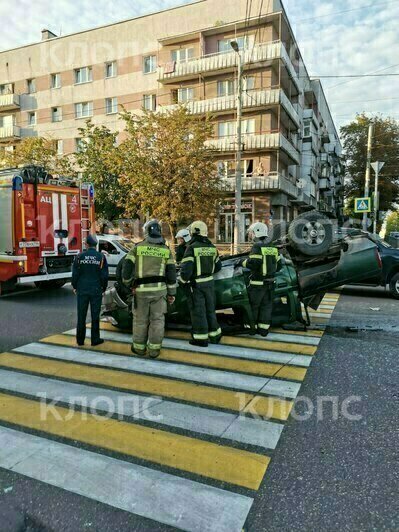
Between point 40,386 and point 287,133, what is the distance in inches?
1141

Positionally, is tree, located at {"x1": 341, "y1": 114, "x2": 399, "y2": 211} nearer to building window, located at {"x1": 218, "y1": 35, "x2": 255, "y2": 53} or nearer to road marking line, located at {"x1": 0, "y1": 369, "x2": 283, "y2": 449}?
building window, located at {"x1": 218, "y1": 35, "x2": 255, "y2": 53}

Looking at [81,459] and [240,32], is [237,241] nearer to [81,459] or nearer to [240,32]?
[240,32]

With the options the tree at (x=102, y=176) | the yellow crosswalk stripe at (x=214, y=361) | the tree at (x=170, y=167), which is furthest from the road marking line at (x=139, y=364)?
the tree at (x=102, y=176)

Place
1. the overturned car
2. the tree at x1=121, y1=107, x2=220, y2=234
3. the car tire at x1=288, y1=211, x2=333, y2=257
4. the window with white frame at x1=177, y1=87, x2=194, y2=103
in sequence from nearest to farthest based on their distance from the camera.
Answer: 1. the overturned car
2. the car tire at x1=288, y1=211, x2=333, y2=257
3. the tree at x1=121, y1=107, x2=220, y2=234
4. the window with white frame at x1=177, y1=87, x2=194, y2=103

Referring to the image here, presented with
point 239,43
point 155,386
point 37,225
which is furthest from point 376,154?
point 155,386

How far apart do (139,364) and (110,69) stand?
30.8 m

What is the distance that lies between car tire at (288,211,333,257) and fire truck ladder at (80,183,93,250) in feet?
19.1

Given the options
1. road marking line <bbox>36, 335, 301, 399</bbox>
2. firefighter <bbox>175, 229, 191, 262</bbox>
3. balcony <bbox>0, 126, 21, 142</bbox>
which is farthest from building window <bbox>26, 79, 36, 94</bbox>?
road marking line <bbox>36, 335, 301, 399</bbox>

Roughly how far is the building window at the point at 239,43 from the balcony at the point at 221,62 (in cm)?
59

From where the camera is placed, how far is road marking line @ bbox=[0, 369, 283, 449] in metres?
3.17

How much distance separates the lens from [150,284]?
4973 millimetres

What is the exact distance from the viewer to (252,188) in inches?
982

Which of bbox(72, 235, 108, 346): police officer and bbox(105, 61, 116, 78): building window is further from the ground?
bbox(105, 61, 116, 78): building window

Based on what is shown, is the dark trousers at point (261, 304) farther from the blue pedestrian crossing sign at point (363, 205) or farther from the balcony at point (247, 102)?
the balcony at point (247, 102)
